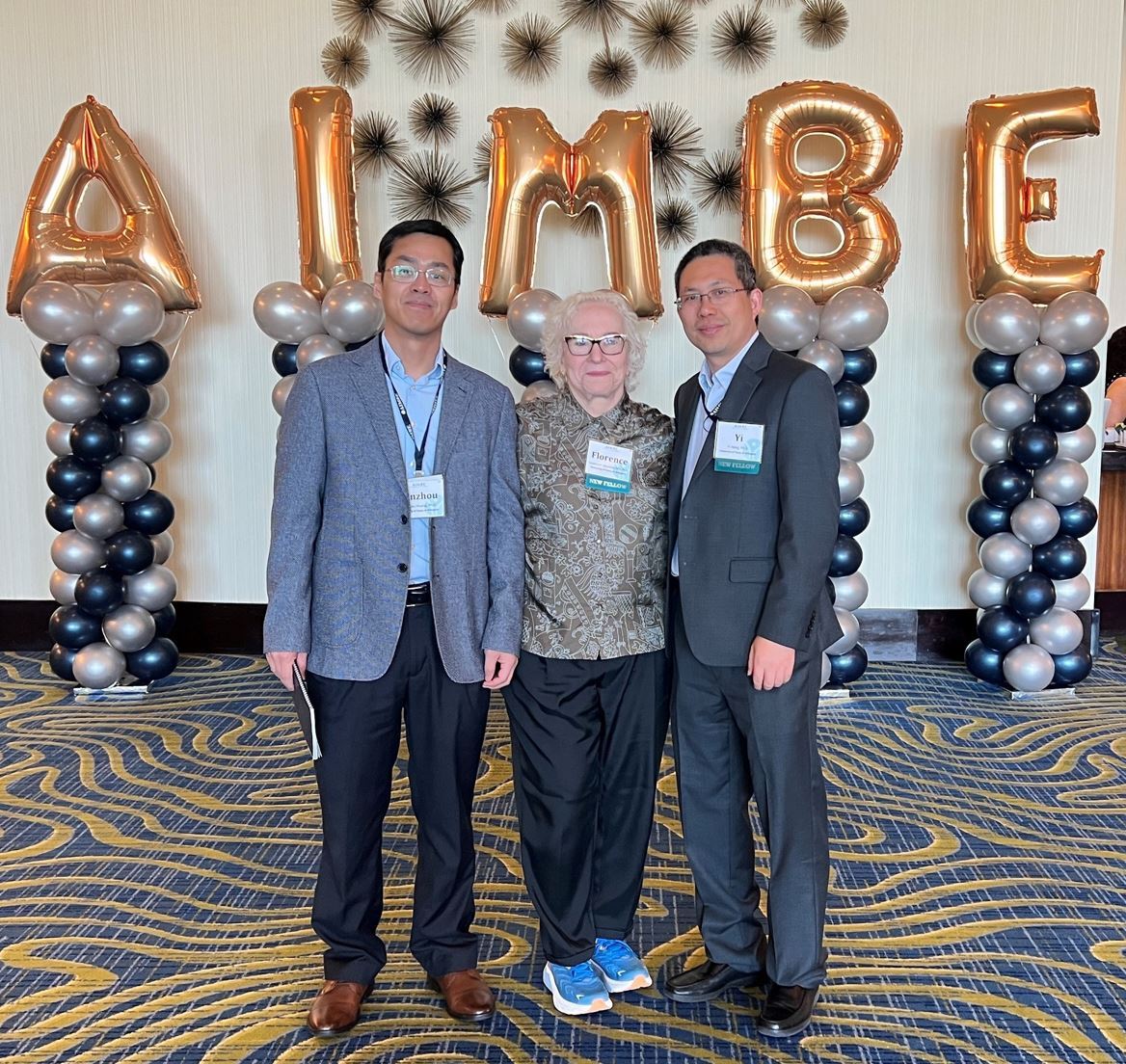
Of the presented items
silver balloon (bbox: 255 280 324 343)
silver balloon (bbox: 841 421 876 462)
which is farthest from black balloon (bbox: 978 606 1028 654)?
silver balloon (bbox: 255 280 324 343)

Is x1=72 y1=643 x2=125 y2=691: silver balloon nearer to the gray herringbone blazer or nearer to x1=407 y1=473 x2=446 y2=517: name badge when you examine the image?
Answer: the gray herringbone blazer

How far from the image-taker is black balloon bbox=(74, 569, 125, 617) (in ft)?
14.4

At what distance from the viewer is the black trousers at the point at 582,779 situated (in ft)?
7.11

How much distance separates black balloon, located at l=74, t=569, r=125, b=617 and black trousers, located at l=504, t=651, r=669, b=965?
9.45 ft

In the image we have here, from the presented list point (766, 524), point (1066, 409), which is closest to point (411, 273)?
point (766, 524)

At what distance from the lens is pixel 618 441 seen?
2.15 meters

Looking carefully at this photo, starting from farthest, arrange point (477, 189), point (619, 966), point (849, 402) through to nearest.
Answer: point (477, 189) → point (849, 402) → point (619, 966)

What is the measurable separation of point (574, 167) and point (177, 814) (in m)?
3.09

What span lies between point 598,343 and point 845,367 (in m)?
2.50

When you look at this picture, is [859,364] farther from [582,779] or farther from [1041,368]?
[582,779]

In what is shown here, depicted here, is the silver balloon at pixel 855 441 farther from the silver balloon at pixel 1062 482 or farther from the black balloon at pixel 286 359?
the black balloon at pixel 286 359

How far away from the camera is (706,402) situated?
7.01 feet

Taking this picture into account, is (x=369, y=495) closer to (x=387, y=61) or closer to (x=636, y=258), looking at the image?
(x=636, y=258)

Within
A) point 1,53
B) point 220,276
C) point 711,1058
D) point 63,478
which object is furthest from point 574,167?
point 711,1058
